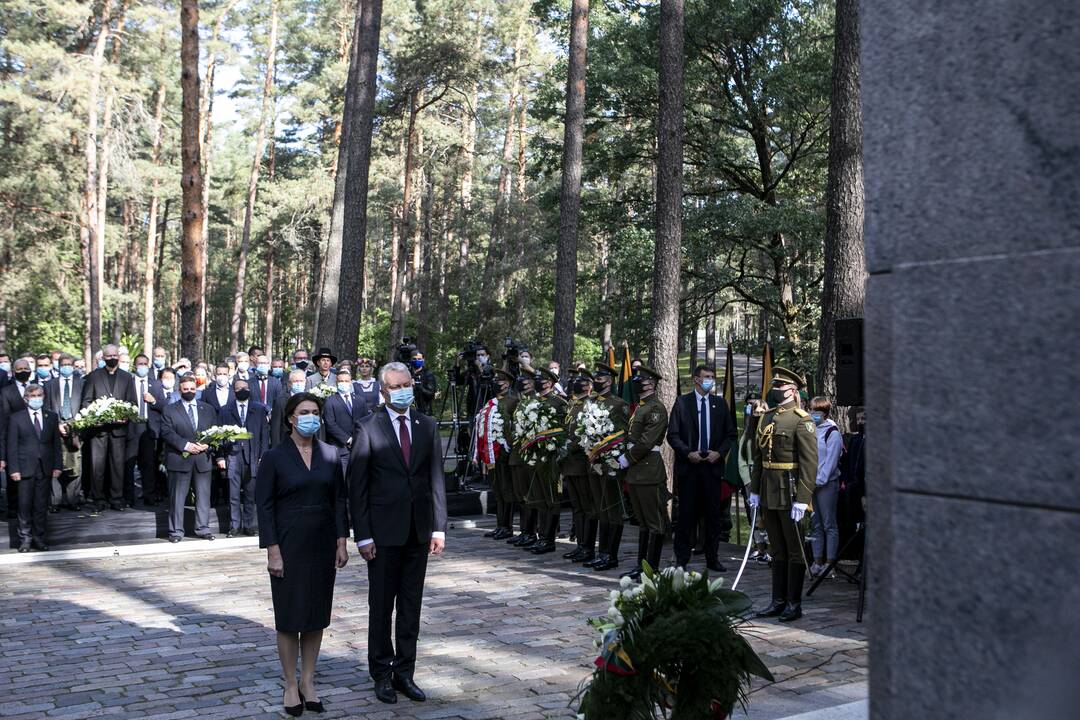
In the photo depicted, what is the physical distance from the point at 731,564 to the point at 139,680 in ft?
23.0

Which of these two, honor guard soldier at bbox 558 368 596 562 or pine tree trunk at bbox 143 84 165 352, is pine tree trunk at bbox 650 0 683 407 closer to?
honor guard soldier at bbox 558 368 596 562

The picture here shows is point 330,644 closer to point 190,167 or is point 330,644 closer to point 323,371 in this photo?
point 323,371

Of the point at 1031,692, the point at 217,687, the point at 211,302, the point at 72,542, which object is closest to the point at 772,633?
the point at 217,687

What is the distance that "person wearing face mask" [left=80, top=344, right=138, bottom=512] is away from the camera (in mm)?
14828

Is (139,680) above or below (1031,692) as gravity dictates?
below

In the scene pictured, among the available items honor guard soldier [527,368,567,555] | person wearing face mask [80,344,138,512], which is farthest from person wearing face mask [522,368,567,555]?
person wearing face mask [80,344,138,512]

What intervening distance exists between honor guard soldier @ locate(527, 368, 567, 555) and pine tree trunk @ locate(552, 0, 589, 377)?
515 cm

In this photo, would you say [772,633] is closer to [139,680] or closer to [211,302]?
[139,680]

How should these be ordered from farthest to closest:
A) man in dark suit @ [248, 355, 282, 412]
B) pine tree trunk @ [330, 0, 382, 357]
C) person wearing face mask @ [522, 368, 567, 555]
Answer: pine tree trunk @ [330, 0, 382, 357], man in dark suit @ [248, 355, 282, 412], person wearing face mask @ [522, 368, 567, 555]

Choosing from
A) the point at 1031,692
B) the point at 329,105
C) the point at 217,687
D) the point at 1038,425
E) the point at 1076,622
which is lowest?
the point at 217,687

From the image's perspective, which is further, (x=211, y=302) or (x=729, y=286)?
(x=211, y=302)

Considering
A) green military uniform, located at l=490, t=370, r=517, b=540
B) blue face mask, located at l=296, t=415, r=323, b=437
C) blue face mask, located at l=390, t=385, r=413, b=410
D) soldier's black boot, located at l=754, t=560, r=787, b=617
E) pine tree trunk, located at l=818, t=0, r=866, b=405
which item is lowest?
soldier's black boot, located at l=754, t=560, r=787, b=617

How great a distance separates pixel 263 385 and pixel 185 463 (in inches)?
93.3

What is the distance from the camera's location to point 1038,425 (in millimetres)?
2691
